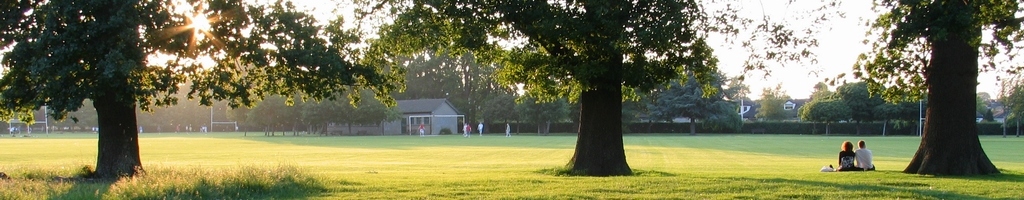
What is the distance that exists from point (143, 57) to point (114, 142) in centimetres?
333

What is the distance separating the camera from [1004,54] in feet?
50.1

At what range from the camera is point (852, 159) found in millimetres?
16828

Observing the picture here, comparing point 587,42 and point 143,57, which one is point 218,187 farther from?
point 587,42

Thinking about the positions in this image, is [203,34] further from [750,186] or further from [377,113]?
[377,113]

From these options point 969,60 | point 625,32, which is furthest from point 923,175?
point 625,32

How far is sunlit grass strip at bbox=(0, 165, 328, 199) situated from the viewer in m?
11.0

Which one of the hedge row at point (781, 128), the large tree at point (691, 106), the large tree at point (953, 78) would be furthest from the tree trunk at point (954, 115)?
the hedge row at point (781, 128)

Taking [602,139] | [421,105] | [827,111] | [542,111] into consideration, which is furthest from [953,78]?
[421,105]

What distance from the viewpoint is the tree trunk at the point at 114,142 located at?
16188 mm

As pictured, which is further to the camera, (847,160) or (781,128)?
(781,128)

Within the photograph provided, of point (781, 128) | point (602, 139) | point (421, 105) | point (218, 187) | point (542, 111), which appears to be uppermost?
point (421, 105)

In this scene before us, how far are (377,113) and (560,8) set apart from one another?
68.1 m

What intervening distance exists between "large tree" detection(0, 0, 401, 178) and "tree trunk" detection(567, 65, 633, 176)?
14.0ft

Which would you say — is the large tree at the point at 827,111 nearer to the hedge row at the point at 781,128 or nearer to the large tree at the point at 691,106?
the hedge row at the point at 781,128
